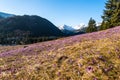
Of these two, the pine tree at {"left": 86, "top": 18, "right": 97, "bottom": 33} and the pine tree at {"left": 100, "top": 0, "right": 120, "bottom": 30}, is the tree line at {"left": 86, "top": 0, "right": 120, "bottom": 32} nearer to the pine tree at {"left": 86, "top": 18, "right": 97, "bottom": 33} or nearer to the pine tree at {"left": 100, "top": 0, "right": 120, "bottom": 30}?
the pine tree at {"left": 100, "top": 0, "right": 120, "bottom": 30}

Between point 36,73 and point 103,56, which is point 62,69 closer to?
point 36,73

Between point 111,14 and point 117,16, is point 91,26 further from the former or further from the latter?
point 117,16

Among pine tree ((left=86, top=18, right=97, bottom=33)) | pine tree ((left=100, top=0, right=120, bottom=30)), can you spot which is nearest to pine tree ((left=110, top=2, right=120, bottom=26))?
pine tree ((left=100, top=0, right=120, bottom=30))

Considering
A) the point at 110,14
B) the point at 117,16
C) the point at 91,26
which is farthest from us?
the point at 91,26

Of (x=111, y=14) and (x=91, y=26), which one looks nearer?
(x=111, y=14)

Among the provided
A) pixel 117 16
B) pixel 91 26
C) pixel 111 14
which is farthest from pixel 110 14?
pixel 91 26

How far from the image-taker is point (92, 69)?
1266 cm

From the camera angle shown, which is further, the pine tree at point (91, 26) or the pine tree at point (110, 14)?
the pine tree at point (91, 26)

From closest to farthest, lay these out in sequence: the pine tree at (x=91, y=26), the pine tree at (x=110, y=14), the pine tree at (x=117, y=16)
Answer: the pine tree at (x=117, y=16) < the pine tree at (x=110, y=14) < the pine tree at (x=91, y=26)

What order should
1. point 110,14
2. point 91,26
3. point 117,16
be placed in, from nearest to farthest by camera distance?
point 117,16 < point 110,14 < point 91,26

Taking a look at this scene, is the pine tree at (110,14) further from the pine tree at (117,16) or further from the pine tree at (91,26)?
the pine tree at (91,26)

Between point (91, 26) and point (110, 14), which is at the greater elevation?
point (110, 14)

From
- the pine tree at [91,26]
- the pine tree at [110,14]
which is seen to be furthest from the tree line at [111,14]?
the pine tree at [91,26]

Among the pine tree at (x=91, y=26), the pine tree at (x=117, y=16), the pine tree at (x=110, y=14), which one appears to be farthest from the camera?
the pine tree at (x=91, y=26)
